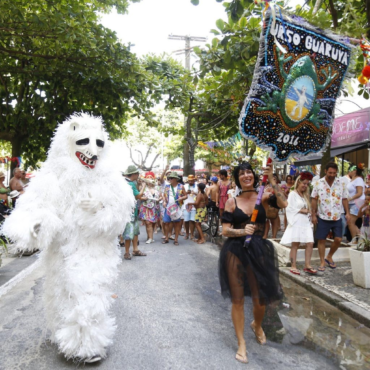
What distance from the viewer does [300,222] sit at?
6.17 meters

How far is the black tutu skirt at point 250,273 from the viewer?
3.38m

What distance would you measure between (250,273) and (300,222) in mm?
3062

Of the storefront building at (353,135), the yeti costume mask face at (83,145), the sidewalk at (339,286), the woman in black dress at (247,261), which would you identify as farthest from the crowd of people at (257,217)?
the storefront building at (353,135)

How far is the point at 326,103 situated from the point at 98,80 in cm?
620

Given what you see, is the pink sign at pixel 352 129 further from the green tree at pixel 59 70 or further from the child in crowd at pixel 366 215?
the green tree at pixel 59 70

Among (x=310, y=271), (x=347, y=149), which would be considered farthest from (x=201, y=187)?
(x=347, y=149)

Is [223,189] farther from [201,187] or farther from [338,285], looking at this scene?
[338,285]

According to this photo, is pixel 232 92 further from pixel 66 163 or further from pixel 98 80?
pixel 66 163

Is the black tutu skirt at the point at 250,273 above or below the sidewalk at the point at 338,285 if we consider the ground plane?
above

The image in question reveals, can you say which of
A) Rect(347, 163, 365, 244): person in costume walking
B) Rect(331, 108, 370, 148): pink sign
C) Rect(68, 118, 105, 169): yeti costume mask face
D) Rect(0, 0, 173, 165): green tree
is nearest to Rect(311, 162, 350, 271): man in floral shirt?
Rect(347, 163, 365, 244): person in costume walking

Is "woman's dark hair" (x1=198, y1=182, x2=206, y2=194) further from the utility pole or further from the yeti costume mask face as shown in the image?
the yeti costume mask face

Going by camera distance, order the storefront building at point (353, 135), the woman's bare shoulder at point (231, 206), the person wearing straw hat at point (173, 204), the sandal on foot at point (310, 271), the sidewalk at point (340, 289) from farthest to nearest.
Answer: the storefront building at point (353, 135) < the person wearing straw hat at point (173, 204) < the sandal on foot at point (310, 271) < the sidewalk at point (340, 289) < the woman's bare shoulder at point (231, 206)

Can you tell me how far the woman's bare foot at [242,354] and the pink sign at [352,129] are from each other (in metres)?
9.48

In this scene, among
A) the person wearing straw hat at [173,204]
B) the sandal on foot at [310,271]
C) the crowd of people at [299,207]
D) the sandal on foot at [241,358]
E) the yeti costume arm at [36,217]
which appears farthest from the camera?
the person wearing straw hat at [173,204]
